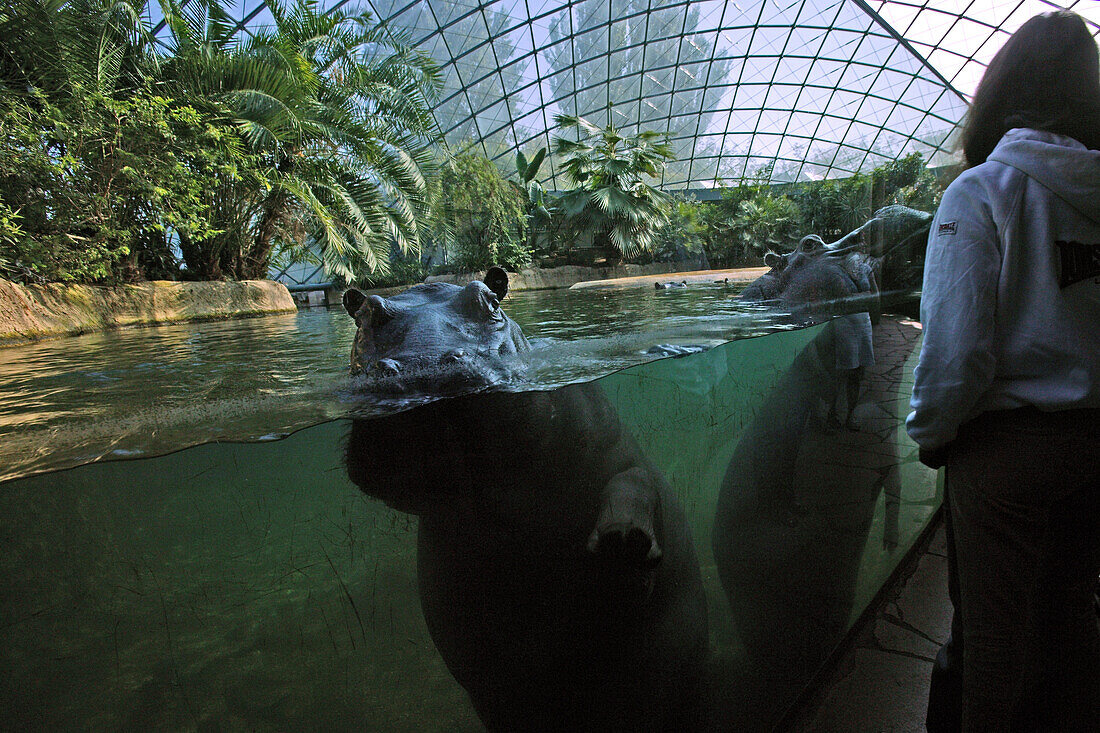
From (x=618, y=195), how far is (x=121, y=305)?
6.88 meters

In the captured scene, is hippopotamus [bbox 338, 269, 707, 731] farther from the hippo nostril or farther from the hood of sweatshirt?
the hood of sweatshirt

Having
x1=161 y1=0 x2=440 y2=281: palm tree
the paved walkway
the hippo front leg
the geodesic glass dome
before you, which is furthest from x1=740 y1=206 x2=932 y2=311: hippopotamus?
x1=161 y1=0 x2=440 y2=281: palm tree

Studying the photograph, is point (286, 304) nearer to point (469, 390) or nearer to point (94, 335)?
point (94, 335)

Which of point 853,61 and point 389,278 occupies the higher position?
point 853,61

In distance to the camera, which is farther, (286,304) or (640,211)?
(286,304)

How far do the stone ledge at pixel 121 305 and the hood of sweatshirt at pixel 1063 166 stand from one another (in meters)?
7.79

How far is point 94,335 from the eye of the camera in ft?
19.6

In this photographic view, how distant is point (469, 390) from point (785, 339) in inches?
74.8

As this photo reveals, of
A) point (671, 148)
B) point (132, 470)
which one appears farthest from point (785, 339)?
point (132, 470)

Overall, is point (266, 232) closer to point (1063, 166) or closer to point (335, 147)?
point (335, 147)

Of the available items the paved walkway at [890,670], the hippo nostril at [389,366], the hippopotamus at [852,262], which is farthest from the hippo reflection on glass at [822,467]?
the hippo nostril at [389,366]

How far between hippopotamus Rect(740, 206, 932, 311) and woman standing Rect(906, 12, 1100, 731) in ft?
5.55

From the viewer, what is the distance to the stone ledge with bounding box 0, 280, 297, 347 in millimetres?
5535

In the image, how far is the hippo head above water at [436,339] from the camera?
6.03ft
